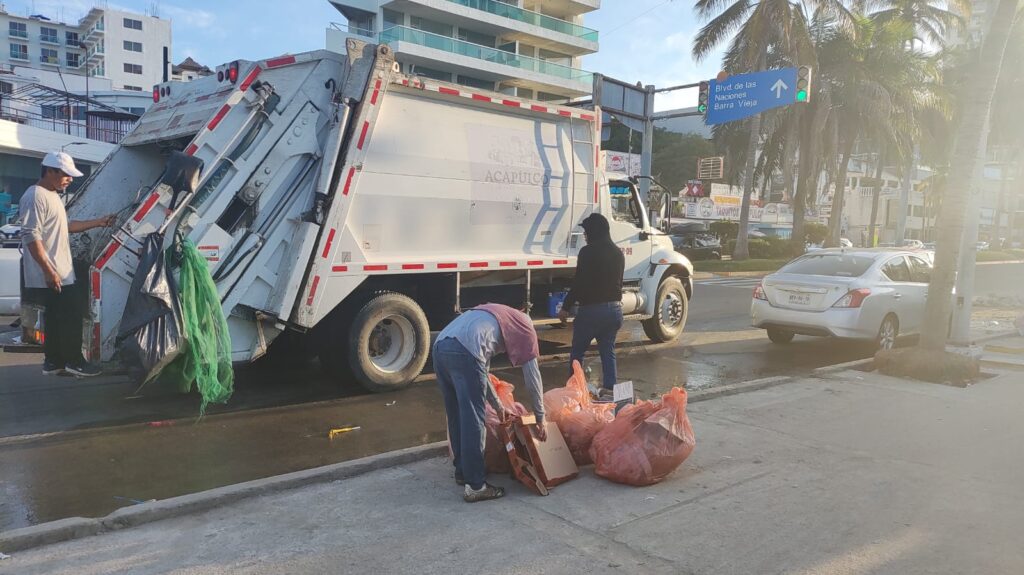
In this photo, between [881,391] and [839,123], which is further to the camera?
[839,123]

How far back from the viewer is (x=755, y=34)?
25.8 m

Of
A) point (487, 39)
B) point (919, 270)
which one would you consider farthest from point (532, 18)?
A: point (919, 270)

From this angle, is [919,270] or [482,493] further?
[919,270]

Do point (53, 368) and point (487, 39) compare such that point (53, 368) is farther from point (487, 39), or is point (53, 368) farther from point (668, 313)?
point (487, 39)

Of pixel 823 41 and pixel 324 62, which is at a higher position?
pixel 823 41

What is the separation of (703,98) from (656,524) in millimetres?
17931

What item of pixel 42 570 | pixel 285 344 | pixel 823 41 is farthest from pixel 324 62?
pixel 823 41

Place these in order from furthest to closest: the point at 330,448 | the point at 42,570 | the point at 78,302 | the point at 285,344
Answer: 1. the point at 285,344
2. the point at 78,302
3. the point at 330,448
4. the point at 42,570

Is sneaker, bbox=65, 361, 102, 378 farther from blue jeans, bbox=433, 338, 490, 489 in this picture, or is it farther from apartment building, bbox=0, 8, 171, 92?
apartment building, bbox=0, 8, 171, 92

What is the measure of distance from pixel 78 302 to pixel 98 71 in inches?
3915

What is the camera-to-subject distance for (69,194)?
24.0 feet

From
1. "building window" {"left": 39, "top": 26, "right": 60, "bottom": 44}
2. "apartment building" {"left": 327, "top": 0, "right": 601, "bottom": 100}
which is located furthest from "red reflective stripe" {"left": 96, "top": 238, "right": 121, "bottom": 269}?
"building window" {"left": 39, "top": 26, "right": 60, "bottom": 44}

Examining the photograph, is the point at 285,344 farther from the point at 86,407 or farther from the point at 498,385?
the point at 498,385

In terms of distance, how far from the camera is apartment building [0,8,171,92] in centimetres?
8331
